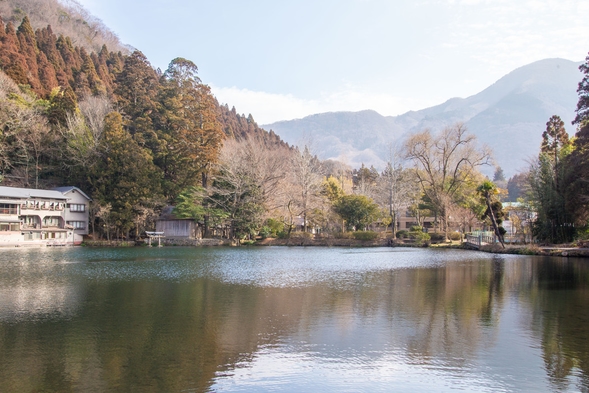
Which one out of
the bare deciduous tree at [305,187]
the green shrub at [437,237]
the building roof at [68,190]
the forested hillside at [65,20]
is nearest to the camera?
the green shrub at [437,237]

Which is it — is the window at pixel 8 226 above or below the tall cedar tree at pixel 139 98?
below

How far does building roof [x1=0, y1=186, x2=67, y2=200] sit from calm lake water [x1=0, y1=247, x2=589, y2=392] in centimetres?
2459

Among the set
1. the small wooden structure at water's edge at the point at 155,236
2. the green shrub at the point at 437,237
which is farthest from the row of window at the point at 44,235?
the green shrub at the point at 437,237

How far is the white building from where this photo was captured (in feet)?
131

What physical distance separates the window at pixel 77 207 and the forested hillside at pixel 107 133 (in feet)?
7.20

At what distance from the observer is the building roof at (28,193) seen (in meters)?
39.8

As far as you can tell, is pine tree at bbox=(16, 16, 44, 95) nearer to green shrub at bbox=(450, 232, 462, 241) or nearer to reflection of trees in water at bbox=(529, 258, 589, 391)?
green shrub at bbox=(450, 232, 462, 241)

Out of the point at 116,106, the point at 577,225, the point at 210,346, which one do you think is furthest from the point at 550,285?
the point at 116,106

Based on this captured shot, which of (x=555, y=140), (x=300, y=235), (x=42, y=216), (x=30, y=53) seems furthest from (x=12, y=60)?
(x=555, y=140)

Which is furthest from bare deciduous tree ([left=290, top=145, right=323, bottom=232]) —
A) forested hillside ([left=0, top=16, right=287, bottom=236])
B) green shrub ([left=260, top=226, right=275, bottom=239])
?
forested hillside ([left=0, top=16, right=287, bottom=236])

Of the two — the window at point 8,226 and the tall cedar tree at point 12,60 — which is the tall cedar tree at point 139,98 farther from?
the window at point 8,226

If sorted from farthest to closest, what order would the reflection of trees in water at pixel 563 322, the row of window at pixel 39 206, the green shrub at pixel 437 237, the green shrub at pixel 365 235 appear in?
the green shrub at pixel 365 235 → the green shrub at pixel 437 237 → the row of window at pixel 39 206 → the reflection of trees in water at pixel 563 322

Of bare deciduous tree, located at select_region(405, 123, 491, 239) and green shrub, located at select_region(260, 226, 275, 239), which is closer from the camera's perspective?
bare deciduous tree, located at select_region(405, 123, 491, 239)

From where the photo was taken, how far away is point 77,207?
4441 centimetres
